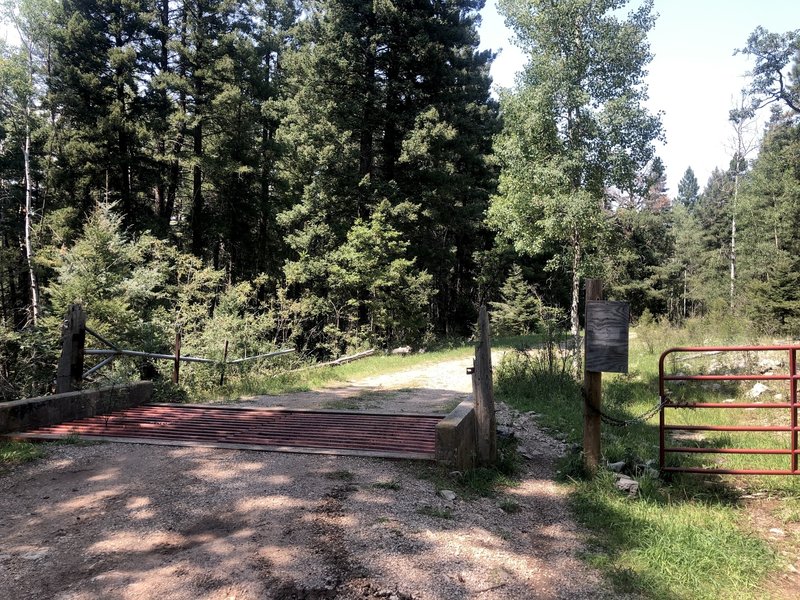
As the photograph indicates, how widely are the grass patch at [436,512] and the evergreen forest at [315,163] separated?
8.23 metres

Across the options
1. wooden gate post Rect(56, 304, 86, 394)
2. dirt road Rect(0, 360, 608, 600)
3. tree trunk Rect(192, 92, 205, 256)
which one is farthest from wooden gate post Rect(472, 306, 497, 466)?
tree trunk Rect(192, 92, 205, 256)

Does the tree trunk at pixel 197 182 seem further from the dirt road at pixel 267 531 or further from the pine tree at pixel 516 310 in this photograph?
the dirt road at pixel 267 531

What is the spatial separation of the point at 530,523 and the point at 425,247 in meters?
19.6

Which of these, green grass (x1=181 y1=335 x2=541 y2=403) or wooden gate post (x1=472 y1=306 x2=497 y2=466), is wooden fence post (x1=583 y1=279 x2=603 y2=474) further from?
green grass (x1=181 y1=335 x2=541 y2=403)

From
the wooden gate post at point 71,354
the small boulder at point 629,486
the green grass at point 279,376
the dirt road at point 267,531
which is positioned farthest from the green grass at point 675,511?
the wooden gate post at point 71,354

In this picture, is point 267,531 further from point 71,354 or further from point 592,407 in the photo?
point 71,354

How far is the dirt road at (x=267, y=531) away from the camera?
126 inches

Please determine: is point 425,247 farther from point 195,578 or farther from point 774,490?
point 195,578

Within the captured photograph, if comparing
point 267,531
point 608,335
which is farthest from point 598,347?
point 267,531

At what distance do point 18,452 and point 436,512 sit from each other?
4.75 m

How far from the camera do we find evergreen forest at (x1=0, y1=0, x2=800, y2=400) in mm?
13562

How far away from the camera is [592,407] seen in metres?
5.48

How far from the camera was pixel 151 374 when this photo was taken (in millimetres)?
11508

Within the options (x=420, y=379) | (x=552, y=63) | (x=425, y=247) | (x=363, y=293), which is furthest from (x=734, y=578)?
(x=425, y=247)
